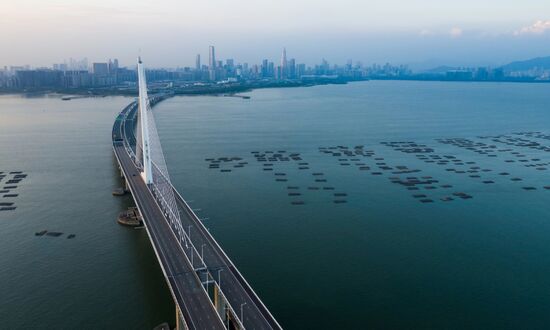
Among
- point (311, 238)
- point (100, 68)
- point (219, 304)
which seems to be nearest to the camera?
point (219, 304)

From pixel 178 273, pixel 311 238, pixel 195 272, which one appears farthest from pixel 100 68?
pixel 195 272

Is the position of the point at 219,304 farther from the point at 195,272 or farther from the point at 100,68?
the point at 100,68

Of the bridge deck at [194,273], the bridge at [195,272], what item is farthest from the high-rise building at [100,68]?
the bridge deck at [194,273]

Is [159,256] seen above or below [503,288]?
above

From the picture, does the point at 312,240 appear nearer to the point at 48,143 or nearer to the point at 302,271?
the point at 302,271

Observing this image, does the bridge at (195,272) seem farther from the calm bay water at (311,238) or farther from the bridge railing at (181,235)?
the calm bay water at (311,238)

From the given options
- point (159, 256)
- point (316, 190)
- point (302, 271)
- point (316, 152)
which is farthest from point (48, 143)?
point (302, 271)
